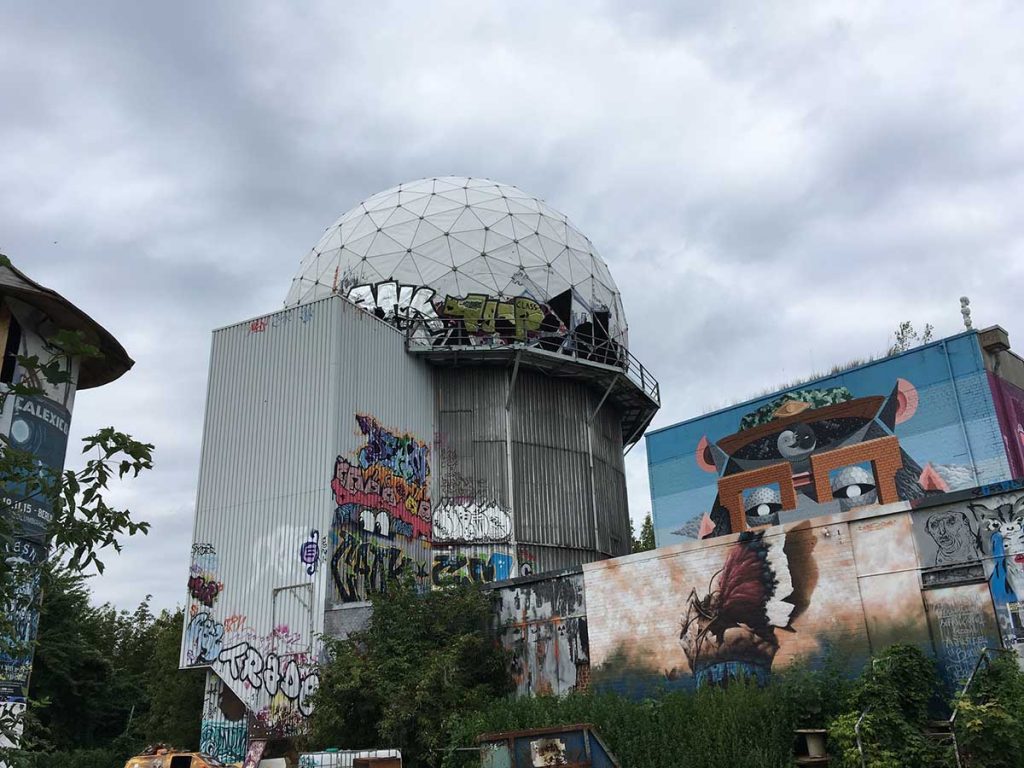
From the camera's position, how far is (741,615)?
1705 centimetres

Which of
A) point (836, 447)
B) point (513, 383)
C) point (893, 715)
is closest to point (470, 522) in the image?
point (513, 383)

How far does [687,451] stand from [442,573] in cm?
897

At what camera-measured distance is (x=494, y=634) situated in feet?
68.8

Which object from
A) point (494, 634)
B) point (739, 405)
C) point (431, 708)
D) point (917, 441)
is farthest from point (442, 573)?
point (917, 441)

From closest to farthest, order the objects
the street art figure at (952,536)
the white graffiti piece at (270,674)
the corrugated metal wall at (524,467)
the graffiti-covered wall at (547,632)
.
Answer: the street art figure at (952,536) < the graffiti-covered wall at (547,632) < the white graffiti piece at (270,674) < the corrugated metal wall at (524,467)

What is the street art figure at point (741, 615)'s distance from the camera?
16672 mm

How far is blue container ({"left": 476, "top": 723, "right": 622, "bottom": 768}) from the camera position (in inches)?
532

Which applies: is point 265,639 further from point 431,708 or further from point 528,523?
point 528,523

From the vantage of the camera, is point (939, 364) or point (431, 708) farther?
point (939, 364)

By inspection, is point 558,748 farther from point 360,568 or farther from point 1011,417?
point 1011,417

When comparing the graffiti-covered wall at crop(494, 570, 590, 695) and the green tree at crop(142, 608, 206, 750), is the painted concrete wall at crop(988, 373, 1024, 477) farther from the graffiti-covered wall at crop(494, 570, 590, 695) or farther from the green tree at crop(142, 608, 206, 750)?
the green tree at crop(142, 608, 206, 750)

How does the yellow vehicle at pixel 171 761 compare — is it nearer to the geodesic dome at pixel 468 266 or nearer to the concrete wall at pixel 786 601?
the concrete wall at pixel 786 601

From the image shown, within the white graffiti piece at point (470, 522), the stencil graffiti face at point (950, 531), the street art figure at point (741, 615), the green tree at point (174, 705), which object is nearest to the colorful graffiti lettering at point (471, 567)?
the white graffiti piece at point (470, 522)

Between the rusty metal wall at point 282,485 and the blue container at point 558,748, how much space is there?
8.76 metres
